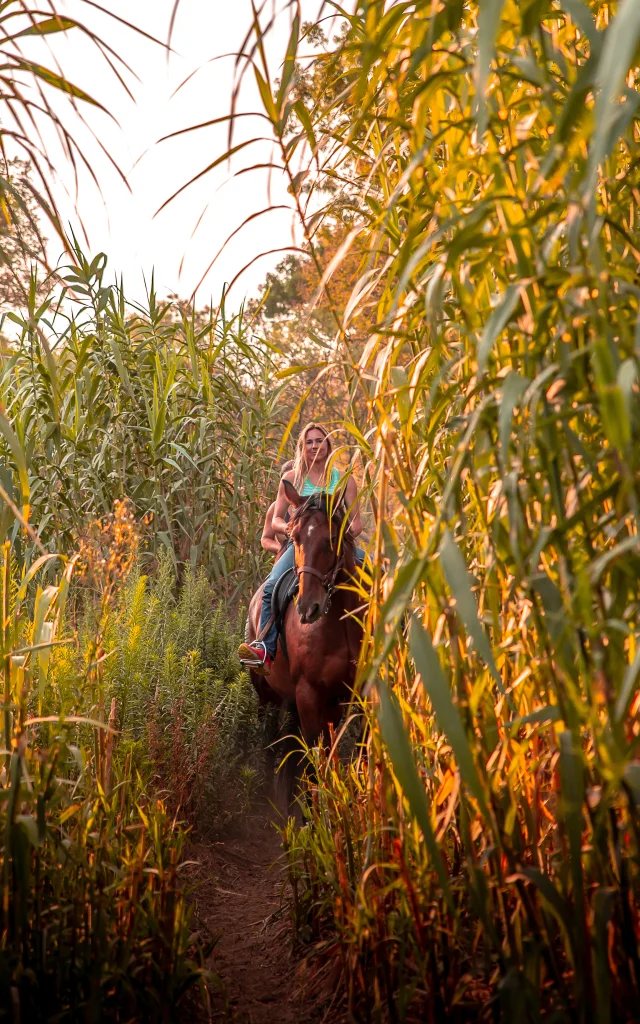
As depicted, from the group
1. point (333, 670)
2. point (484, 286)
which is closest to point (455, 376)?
point (484, 286)

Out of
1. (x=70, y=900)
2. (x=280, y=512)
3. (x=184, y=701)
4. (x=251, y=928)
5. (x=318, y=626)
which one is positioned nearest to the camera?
(x=70, y=900)

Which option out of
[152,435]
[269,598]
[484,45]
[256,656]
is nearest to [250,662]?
[256,656]

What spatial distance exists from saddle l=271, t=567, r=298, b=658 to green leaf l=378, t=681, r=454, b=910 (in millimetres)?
3220

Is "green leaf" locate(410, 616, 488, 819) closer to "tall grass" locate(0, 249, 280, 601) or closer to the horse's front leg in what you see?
the horse's front leg

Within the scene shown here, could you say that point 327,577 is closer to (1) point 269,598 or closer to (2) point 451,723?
(1) point 269,598

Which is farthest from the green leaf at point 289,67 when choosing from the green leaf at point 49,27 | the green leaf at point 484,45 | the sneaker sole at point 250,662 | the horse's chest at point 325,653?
the sneaker sole at point 250,662

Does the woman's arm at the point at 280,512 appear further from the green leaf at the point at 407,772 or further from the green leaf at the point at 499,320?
the green leaf at the point at 499,320

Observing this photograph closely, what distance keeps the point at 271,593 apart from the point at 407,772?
356cm

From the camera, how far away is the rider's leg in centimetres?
473

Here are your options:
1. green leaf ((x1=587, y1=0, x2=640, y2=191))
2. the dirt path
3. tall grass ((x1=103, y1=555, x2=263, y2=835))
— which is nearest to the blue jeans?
tall grass ((x1=103, y1=555, x2=263, y2=835))

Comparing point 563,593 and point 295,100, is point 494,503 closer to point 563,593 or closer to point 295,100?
point 563,593

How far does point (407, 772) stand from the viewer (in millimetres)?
1274

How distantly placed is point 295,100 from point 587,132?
69 centimetres

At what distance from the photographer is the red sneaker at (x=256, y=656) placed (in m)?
4.72
